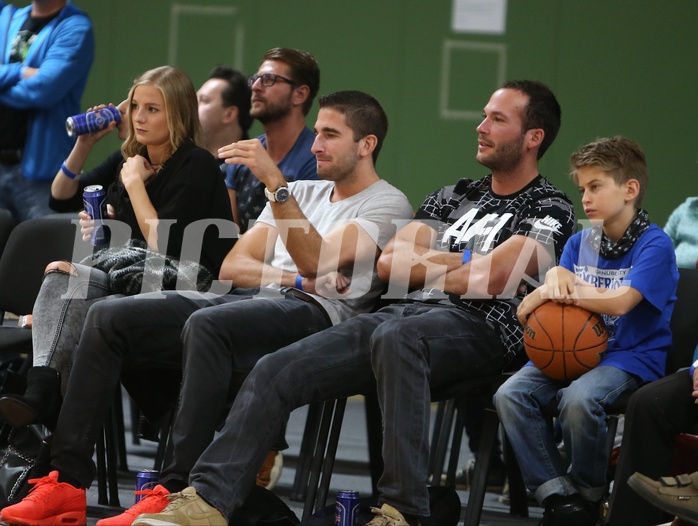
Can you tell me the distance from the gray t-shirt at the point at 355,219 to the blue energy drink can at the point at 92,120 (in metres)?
0.78

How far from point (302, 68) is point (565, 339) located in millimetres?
2051

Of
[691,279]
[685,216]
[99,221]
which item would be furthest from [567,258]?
[99,221]

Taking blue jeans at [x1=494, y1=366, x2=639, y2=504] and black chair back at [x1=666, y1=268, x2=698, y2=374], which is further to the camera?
black chair back at [x1=666, y1=268, x2=698, y2=374]

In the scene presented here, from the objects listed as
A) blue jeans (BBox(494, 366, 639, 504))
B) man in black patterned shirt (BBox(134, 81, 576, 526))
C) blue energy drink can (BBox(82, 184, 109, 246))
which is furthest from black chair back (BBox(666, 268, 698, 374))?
blue energy drink can (BBox(82, 184, 109, 246))

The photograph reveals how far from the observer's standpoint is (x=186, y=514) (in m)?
2.80

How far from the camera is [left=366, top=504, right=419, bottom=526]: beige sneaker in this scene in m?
2.83

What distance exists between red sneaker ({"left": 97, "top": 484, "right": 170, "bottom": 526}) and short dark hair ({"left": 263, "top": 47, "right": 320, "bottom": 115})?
201 cm

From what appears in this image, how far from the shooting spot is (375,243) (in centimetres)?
352

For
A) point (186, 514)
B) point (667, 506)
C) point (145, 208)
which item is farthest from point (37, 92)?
point (667, 506)

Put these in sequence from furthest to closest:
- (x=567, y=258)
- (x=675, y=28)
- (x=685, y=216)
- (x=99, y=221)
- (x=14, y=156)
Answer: (x=675, y=28) < (x=14, y=156) < (x=685, y=216) < (x=99, y=221) < (x=567, y=258)

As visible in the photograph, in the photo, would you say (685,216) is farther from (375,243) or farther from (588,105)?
(588,105)

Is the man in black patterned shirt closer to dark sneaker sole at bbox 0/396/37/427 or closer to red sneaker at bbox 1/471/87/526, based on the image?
red sneaker at bbox 1/471/87/526

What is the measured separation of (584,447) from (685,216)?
165 centimetres

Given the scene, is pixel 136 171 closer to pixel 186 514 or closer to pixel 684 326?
pixel 186 514
